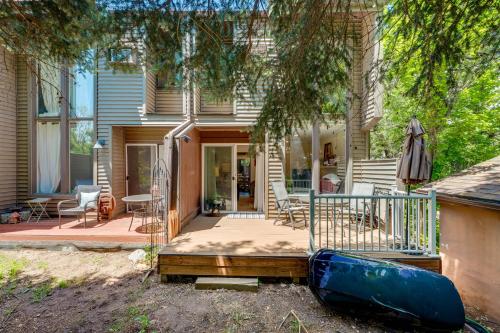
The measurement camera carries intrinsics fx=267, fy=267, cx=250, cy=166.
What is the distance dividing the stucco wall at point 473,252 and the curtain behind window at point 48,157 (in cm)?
943

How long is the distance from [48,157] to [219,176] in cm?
480

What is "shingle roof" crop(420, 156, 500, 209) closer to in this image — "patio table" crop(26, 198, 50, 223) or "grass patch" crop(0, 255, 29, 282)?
"grass patch" crop(0, 255, 29, 282)

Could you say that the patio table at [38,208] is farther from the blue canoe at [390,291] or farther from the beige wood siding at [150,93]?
the blue canoe at [390,291]

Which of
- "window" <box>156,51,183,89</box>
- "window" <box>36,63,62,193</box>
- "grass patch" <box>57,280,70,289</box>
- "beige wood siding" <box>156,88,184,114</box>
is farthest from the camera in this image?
"beige wood siding" <box>156,88,184,114</box>

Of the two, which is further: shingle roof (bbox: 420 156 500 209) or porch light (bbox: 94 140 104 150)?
porch light (bbox: 94 140 104 150)

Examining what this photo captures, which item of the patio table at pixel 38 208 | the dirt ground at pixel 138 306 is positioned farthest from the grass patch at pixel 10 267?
the patio table at pixel 38 208

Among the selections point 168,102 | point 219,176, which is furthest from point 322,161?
point 168,102

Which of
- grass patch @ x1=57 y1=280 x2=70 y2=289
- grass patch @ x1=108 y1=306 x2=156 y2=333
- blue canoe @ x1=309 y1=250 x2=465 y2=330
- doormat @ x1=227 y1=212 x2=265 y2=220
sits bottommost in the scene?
grass patch @ x1=108 y1=306 x2=156 y2=333

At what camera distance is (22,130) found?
293 inches

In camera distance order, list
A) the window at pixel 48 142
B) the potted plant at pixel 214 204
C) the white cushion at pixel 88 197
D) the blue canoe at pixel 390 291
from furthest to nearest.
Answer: the window at pixel 48 142, the potted plant at pixel 214 204, the white cushion at pixel 88 197, the blue canoe at pixel 390 291

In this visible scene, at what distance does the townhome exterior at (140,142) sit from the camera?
6922 millimetres

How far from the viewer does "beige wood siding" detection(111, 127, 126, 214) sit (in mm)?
7281

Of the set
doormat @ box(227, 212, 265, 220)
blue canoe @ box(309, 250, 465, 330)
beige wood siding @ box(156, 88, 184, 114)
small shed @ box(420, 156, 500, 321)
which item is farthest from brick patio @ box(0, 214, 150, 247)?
small shed @ box(420, 156, 500, 321)

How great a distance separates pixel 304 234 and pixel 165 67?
3.90 m
